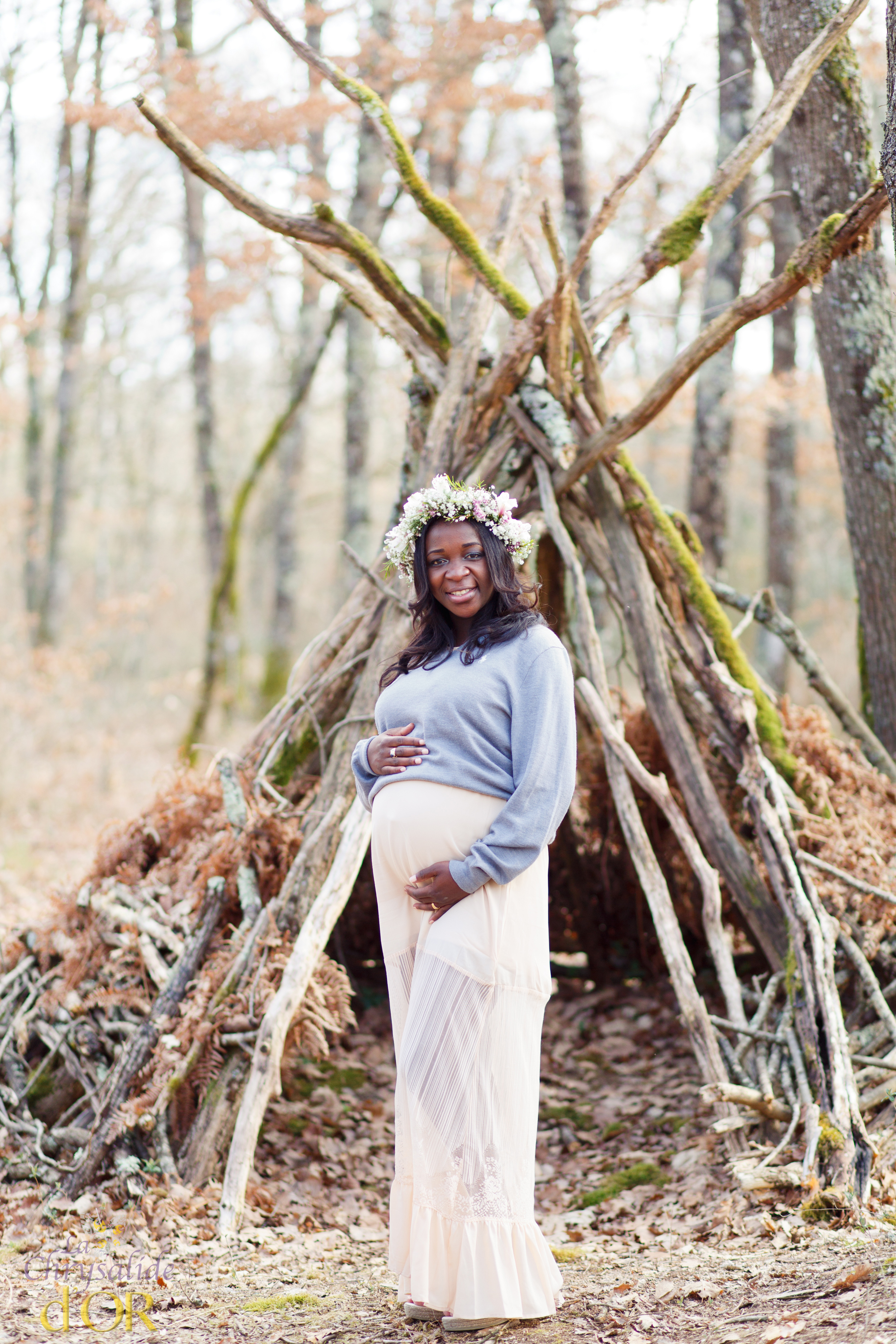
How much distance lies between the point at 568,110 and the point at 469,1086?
7.22 m

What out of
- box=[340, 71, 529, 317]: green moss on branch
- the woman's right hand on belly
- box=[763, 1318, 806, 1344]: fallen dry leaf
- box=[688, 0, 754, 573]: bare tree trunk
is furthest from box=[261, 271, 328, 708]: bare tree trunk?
box=[763, 1318, 806, 1344]: fallen dry leaf

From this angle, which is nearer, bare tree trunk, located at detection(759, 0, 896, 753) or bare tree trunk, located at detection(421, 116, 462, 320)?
bare tree trunk, located at detection(759, 0, 896, 753)

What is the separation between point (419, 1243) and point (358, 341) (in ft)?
29.1

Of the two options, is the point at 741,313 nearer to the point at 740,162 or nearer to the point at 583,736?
the point at 740,162

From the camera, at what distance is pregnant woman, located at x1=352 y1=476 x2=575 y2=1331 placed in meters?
2.75

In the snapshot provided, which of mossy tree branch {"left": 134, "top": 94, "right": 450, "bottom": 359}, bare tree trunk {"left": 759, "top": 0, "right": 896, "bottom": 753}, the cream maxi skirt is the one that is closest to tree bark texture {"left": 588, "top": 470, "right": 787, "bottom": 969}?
mossy tree branch {"left": 134, "top": 94, "right": 450, "bottom": 359}

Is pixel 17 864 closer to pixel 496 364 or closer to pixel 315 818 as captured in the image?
pixel 315 818

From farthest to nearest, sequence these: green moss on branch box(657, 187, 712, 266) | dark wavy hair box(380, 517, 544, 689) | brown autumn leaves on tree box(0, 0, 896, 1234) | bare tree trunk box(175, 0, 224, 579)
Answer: bare tree trunk box(175, 0, 224, 579), green moss on branch box(657, 187, 712, 266), brown autumn leaves on tree box(0, 0, 896, 1234), dark wavy hair box(380, 517, 544, 689)

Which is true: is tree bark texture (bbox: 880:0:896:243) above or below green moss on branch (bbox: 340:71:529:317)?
below

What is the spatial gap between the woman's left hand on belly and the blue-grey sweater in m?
0.03

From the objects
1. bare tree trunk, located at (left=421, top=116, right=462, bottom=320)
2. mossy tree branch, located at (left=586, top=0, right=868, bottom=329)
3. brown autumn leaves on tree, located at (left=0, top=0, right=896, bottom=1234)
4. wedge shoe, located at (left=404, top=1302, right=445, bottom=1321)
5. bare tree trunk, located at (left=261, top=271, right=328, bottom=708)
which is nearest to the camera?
wedge shoe, located at (left=404, top=1302, right=445, bottom=1321)

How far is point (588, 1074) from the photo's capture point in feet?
17.0

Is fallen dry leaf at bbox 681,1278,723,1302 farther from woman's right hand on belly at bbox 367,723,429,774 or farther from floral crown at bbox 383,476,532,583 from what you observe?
floral crown at bbox 383,476,532,583

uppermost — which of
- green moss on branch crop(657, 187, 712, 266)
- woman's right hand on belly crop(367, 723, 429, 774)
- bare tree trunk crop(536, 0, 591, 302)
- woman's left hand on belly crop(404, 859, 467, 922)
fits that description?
bare tree trunk crop(536, 0, 591, 302)
